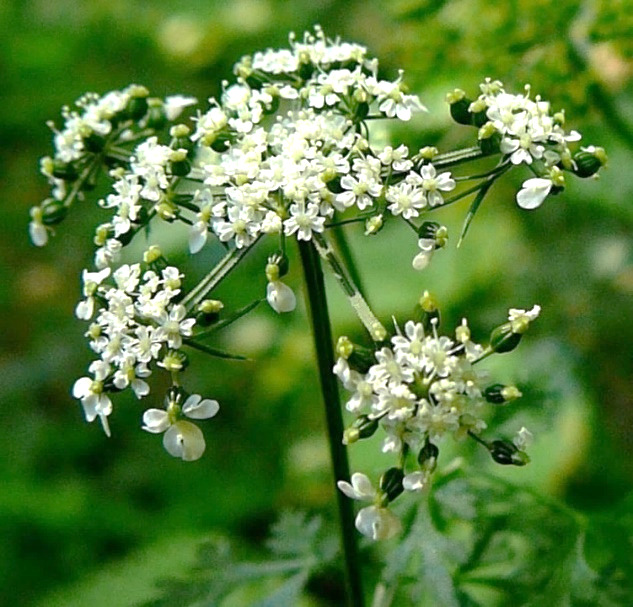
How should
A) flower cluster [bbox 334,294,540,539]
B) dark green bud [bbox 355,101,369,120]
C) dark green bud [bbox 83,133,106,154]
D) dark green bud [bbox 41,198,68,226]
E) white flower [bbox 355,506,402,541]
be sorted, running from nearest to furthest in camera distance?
flower cluster [bbox 334,294,540,539] → white flower [bbox 355,506,402,541] → dark green bud [bbox 355,101,369,120] → dark green bud [bbox 83,133,106,154] → dark green bud [bbox 41,198,68,226]

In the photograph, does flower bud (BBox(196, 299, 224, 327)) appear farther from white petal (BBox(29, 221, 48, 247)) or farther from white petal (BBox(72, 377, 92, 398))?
white petal (BBox(29, 221, 48, 247))

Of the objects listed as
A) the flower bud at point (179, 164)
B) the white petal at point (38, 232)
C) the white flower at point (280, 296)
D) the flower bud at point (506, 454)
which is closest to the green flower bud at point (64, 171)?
the white petal at point (38, 232)

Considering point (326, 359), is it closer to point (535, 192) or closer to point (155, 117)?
point (535, 192)

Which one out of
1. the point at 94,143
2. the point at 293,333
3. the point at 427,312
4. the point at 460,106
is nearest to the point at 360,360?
the point at 427,312

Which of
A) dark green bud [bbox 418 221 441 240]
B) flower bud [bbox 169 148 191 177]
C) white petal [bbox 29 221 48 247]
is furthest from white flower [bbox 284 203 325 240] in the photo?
white petal [bbox 29 221 48 247]

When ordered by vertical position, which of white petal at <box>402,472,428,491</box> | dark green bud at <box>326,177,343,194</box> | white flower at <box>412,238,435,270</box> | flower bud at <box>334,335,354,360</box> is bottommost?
white petal at <box>402,472,428,491</box>

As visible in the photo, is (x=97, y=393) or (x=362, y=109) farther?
(x=362, y=109)
